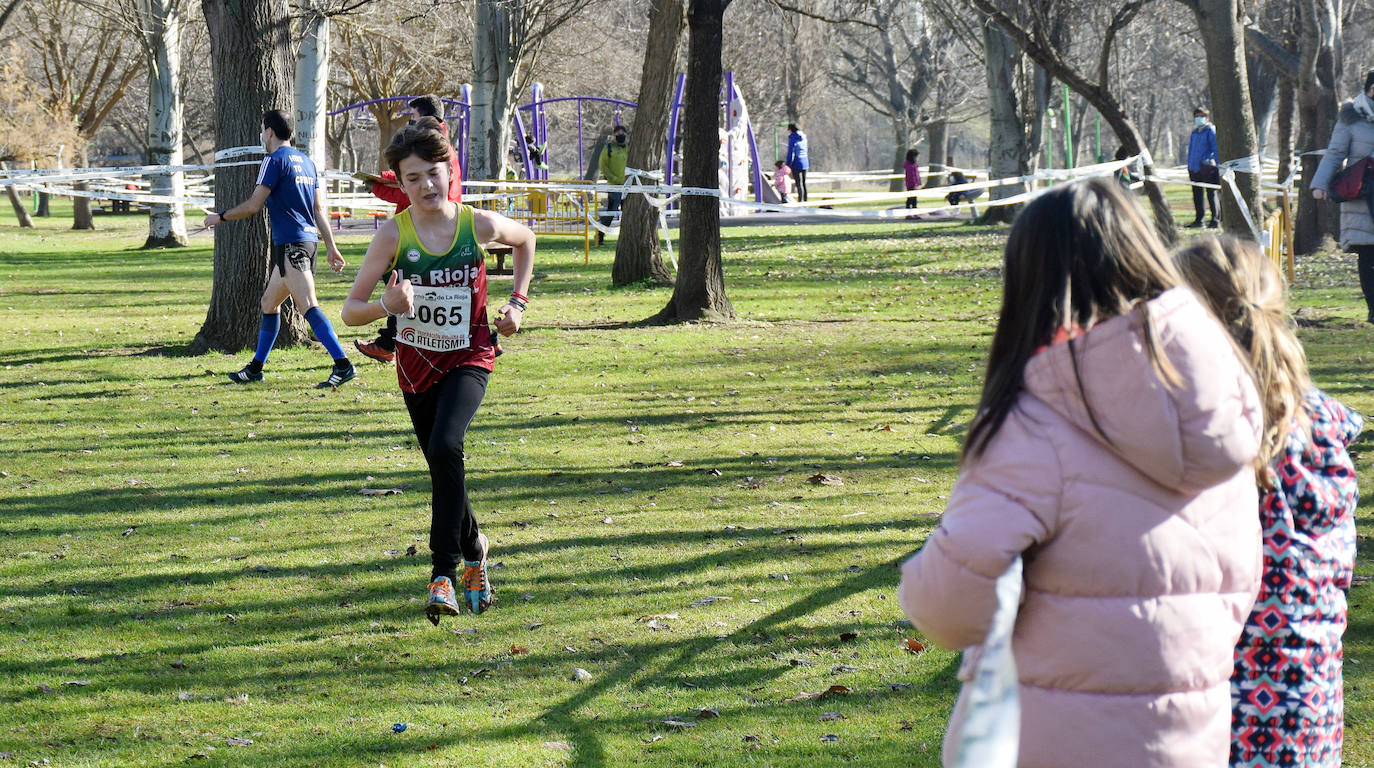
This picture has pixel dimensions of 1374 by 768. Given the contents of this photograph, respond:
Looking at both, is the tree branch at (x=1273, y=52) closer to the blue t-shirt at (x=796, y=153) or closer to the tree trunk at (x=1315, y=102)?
the tree trunk at (x=1315, y=102)

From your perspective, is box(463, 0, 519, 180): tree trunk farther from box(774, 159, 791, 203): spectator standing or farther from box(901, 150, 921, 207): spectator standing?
box(901, 150, 921, 207): spectator standing

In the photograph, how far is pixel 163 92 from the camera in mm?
28031

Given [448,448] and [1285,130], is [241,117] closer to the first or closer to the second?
[448,448]

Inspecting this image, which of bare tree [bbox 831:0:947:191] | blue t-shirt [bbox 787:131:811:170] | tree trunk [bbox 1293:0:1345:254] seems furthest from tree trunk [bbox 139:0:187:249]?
bare tree [bbox 831:0:947:191]

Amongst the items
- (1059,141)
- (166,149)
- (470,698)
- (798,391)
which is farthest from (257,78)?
(1059,141)

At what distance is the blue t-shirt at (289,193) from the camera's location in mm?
10711

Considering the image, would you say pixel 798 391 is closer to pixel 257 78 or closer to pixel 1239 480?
pixel 257 78

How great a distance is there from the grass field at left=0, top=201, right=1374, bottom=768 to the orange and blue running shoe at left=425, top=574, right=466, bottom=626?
0.35ft

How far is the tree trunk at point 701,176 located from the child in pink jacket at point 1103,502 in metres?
11.6

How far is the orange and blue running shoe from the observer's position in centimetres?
538

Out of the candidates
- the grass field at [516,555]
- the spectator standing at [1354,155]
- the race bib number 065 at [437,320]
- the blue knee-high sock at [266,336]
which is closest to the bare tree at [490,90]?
the grass field at [516,555]

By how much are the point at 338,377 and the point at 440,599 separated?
237 inches

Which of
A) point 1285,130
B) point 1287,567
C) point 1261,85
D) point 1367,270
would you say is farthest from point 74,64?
point 1287,567

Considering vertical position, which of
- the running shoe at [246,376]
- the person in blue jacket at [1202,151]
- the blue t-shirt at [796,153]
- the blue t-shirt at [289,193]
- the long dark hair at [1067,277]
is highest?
the blue t-shirt at [796,153]
